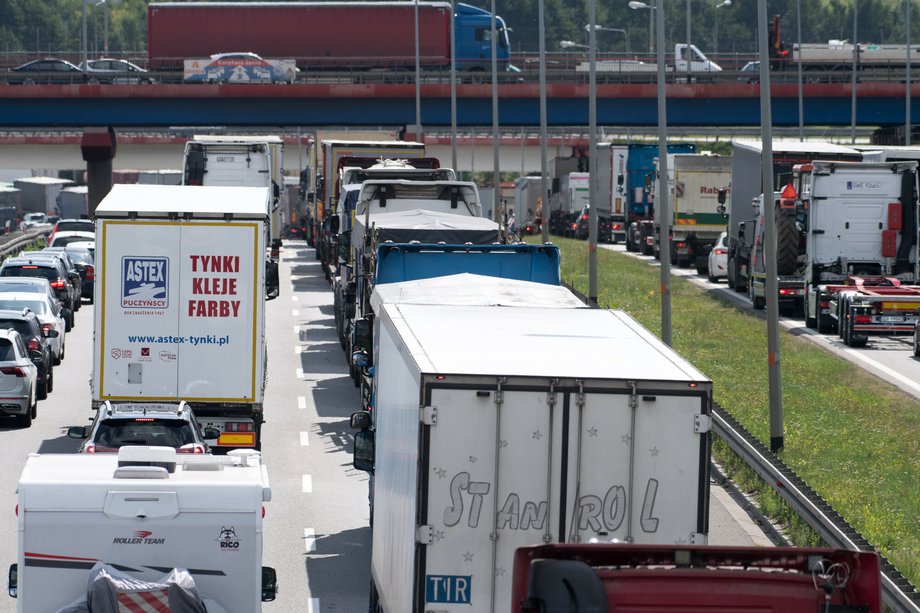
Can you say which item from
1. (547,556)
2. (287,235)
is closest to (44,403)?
(547,556)

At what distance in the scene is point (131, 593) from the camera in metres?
11.3

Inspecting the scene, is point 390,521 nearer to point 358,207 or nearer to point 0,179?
point 358,207

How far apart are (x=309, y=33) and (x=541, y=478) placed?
71.1 m

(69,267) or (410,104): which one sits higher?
(410,104)

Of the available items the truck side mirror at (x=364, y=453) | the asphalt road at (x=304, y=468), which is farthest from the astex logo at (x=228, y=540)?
the asphalt road at (x=304, y=468)

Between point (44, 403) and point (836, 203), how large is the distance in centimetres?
1827

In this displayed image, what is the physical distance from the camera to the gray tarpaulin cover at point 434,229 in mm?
26984

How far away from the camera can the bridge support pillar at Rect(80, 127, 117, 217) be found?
85.7 metres

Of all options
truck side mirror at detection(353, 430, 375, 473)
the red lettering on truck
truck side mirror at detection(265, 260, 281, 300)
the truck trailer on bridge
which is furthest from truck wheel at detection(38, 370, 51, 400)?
the truck trailer on bridge

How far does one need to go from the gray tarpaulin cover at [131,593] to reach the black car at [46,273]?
2929cm

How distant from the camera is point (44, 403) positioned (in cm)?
2920

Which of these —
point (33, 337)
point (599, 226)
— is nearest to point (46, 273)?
point (33, 337)

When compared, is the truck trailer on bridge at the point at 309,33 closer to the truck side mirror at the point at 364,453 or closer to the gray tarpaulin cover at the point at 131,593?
the truck side mirror at the point at 364,453

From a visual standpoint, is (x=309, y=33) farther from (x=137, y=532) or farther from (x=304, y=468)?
(x=137, y=532)
